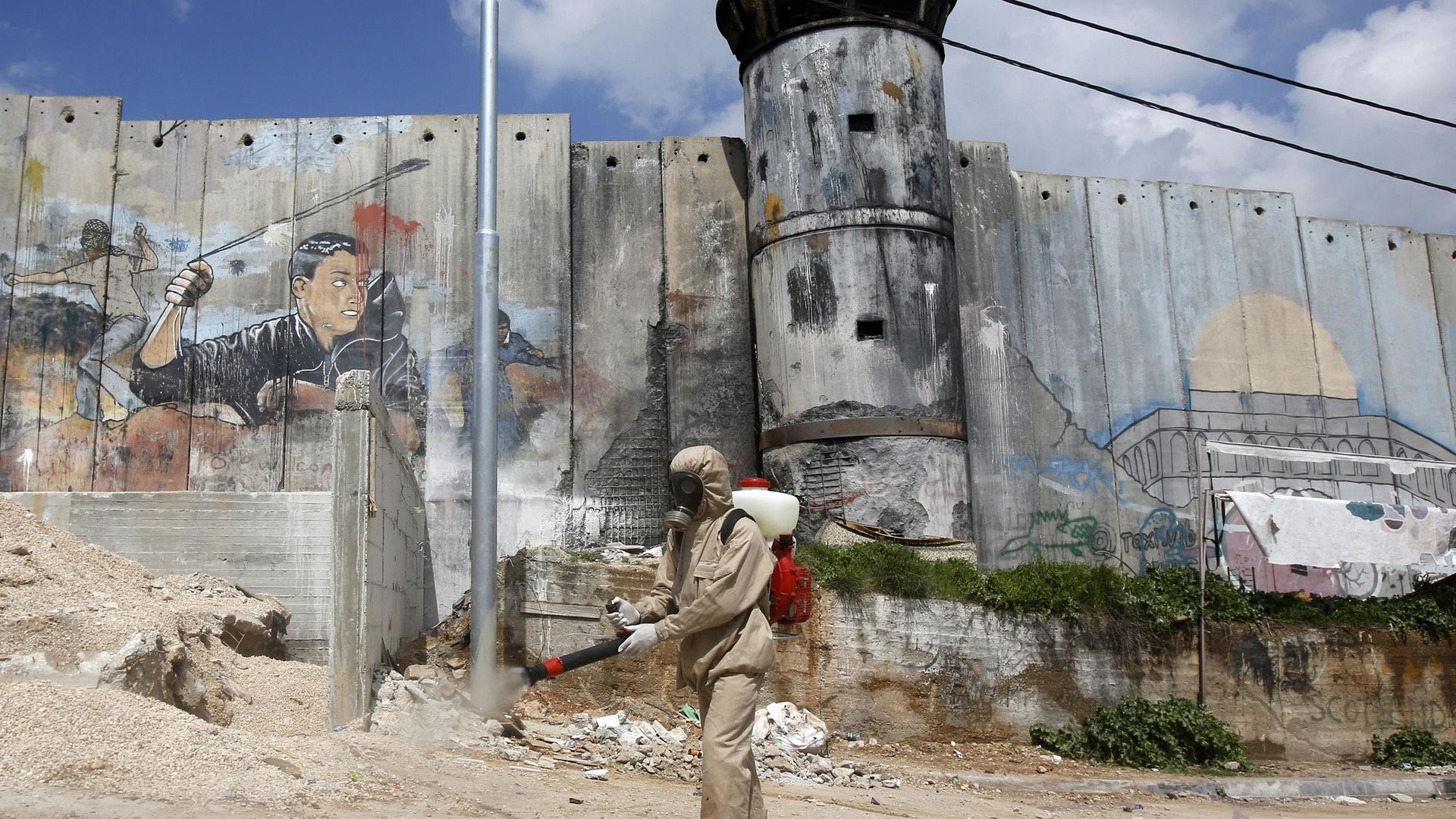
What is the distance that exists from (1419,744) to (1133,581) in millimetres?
2562

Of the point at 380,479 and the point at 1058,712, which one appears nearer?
the point at 380,479

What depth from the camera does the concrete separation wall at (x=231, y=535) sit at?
7930mm

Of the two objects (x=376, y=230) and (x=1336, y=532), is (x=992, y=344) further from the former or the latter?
(x=376, y=230)

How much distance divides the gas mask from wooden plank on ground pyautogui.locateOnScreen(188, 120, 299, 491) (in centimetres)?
684

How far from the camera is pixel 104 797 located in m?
4.01

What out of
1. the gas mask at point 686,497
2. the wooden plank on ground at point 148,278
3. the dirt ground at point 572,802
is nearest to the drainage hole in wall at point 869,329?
the dirt ground at point 572,802

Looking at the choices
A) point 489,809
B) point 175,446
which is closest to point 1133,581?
point 489,809

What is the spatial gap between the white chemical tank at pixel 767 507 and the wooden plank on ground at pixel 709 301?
147 inches

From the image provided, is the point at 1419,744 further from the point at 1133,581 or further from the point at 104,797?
the point at 104,797

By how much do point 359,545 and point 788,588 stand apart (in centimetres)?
263

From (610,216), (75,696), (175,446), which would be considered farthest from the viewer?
(610,216)

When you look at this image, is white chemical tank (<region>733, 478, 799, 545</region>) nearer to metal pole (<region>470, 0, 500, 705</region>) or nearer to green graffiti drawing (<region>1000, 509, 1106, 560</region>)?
metal pole (<region>470, 0, 500, 705</region>)

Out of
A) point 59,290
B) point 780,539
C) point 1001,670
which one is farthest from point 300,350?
point 1001,670

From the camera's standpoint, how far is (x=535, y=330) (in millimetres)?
10562
